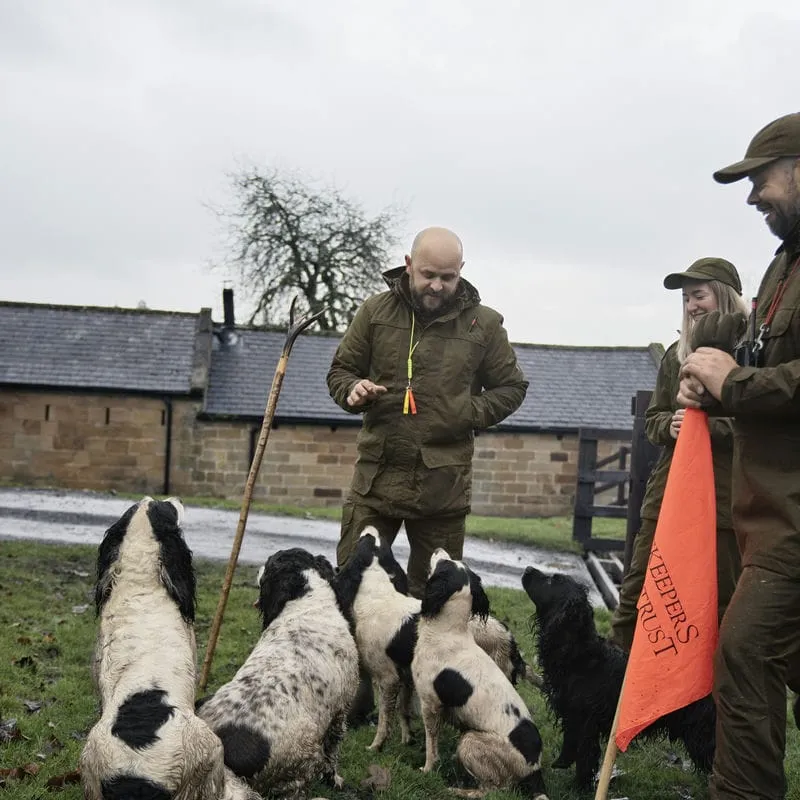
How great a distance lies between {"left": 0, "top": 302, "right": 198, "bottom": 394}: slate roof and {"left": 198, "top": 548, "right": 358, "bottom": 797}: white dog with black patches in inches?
853

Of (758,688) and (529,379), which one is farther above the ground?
(529,379)

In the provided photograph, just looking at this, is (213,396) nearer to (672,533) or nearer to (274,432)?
(274,432)

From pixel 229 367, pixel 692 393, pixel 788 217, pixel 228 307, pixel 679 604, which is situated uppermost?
pixel 228 307

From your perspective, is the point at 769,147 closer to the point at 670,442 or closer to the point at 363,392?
the point at 670,442

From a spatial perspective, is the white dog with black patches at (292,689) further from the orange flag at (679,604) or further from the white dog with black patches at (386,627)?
the orange flag at (679,604)

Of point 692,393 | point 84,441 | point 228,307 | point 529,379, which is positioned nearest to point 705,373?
point 692,393

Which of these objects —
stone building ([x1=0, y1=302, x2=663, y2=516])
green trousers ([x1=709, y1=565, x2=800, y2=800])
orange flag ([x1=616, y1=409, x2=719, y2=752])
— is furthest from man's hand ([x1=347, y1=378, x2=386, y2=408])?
stone building ([x1=0, y1=302, x2=663, y2=516])

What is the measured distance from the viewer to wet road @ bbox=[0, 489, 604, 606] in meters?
12.9

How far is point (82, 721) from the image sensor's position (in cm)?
549

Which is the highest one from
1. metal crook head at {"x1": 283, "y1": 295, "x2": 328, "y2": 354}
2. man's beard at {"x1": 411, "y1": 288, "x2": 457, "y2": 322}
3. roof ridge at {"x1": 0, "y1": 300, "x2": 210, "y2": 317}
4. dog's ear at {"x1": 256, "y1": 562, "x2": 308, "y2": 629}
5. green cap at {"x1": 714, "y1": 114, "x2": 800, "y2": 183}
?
roof ridge at {"x1": 0, "y1": 300, "x2": 210, "y2": 317}

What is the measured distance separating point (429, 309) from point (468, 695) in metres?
2.32

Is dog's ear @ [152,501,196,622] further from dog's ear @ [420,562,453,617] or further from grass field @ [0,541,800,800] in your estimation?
dog's ear @ [420,562,453,617]

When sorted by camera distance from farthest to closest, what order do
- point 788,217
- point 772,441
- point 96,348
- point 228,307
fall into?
point 228,307 < point 96,348 < point 788,217 < point 772,441

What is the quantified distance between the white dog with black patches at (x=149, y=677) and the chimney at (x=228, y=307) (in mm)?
26012
